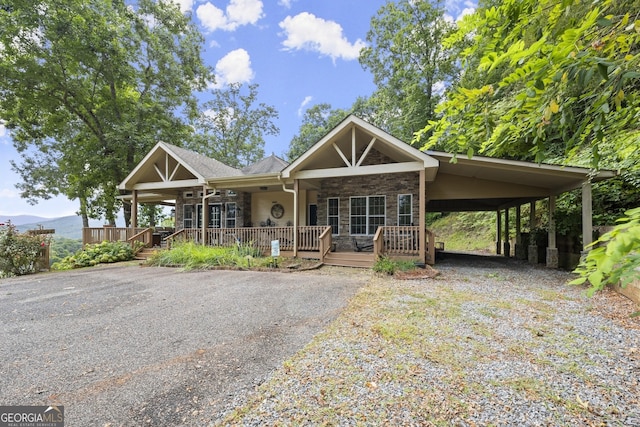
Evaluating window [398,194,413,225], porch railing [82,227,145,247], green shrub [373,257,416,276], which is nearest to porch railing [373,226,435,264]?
green shrub [373,257,416,276]

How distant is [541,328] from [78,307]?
7.75m

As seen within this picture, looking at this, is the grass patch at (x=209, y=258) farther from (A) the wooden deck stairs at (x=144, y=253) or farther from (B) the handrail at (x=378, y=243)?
(B) the handrail at (x=378, y=243)

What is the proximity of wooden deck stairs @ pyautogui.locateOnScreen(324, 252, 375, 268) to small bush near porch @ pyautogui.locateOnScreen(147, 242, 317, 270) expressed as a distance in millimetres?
569

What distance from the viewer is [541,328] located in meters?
3.88

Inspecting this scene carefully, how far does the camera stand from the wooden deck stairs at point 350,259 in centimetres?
887

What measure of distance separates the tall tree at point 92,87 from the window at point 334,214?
12614 mm

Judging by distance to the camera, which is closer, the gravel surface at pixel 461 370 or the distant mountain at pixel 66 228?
the gravel surface at pixel 461 370

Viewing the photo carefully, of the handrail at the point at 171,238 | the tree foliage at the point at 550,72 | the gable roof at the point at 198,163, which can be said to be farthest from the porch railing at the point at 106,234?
the tree foliage at the point at 550,72

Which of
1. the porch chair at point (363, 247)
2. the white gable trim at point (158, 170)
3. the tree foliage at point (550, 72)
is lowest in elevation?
the porch chair at point (363, 247)

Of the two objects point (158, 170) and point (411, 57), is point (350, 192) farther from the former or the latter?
point (411, 57)

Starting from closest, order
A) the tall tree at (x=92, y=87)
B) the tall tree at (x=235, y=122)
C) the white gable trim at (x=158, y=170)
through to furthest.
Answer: the white gable trim at (x=158, y=170)
the tall tree at (x=92, y=87)
the tall tree at (x=235, y=122)

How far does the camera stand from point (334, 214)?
1154cm

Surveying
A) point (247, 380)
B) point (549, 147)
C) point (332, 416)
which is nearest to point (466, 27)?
point (332, 416)

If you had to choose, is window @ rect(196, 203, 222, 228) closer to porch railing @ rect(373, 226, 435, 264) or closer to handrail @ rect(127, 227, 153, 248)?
handrail @ rect(127, 227, 153, 248)
